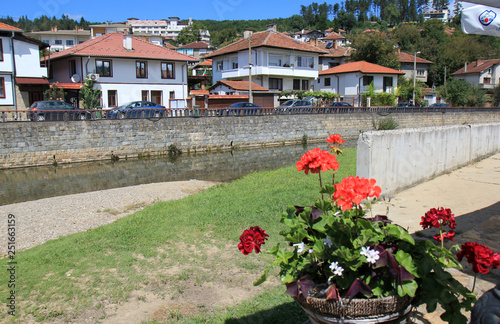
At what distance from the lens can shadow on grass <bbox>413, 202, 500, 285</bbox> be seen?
17.0 ft

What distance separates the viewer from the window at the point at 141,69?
4034 cm

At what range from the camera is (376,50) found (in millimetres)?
63344

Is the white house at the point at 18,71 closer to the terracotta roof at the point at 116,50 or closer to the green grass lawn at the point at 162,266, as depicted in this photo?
the terracotta roof at the point at 116,50

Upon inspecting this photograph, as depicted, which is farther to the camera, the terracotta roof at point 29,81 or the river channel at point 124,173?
the terracotta roof at point 29,81

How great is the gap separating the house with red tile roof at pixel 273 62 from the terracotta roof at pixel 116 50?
1102 centimetres

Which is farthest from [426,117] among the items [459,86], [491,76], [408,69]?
[491,76]

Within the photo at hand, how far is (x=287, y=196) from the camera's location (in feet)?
34.2

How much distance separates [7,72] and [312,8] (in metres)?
184

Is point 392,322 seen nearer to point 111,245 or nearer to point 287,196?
point 111,245

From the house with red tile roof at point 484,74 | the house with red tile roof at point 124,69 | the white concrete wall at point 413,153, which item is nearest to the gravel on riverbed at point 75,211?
the white concrete wall at point 413,153

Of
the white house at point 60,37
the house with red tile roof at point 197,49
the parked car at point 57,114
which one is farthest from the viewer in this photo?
the house with red tile roof at point 197,49

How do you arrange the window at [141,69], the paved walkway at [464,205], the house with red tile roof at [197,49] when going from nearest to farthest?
the paved walkway at [464,205], the window at [141,69], the house with red tile roof at [197,49]

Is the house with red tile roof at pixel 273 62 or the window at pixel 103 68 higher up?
the house with red tile roof at pixel 273 62

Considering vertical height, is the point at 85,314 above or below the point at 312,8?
below
